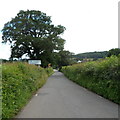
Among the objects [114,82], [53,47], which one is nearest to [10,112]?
[114,82]

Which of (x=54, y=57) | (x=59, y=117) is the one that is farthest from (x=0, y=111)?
(x=54, y=57)

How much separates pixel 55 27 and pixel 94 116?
42205 mm

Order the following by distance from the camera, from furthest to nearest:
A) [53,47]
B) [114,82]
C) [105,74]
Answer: [53,47]
[105,74]
[114,82]

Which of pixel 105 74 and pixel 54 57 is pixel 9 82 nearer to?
pixel 105 74

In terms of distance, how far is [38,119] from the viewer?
6.55m

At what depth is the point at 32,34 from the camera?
159 feet

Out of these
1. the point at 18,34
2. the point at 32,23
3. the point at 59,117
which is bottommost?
the point at 59,117

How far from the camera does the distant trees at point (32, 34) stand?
1757 inches

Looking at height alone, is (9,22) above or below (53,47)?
above

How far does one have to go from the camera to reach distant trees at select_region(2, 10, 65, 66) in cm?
4463

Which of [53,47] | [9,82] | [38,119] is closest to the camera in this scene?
[38,119]

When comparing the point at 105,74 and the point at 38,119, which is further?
the point at 105,74

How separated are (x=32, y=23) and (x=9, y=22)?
6.57 meters

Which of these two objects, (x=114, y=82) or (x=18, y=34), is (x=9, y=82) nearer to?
(x=114, y=82)
